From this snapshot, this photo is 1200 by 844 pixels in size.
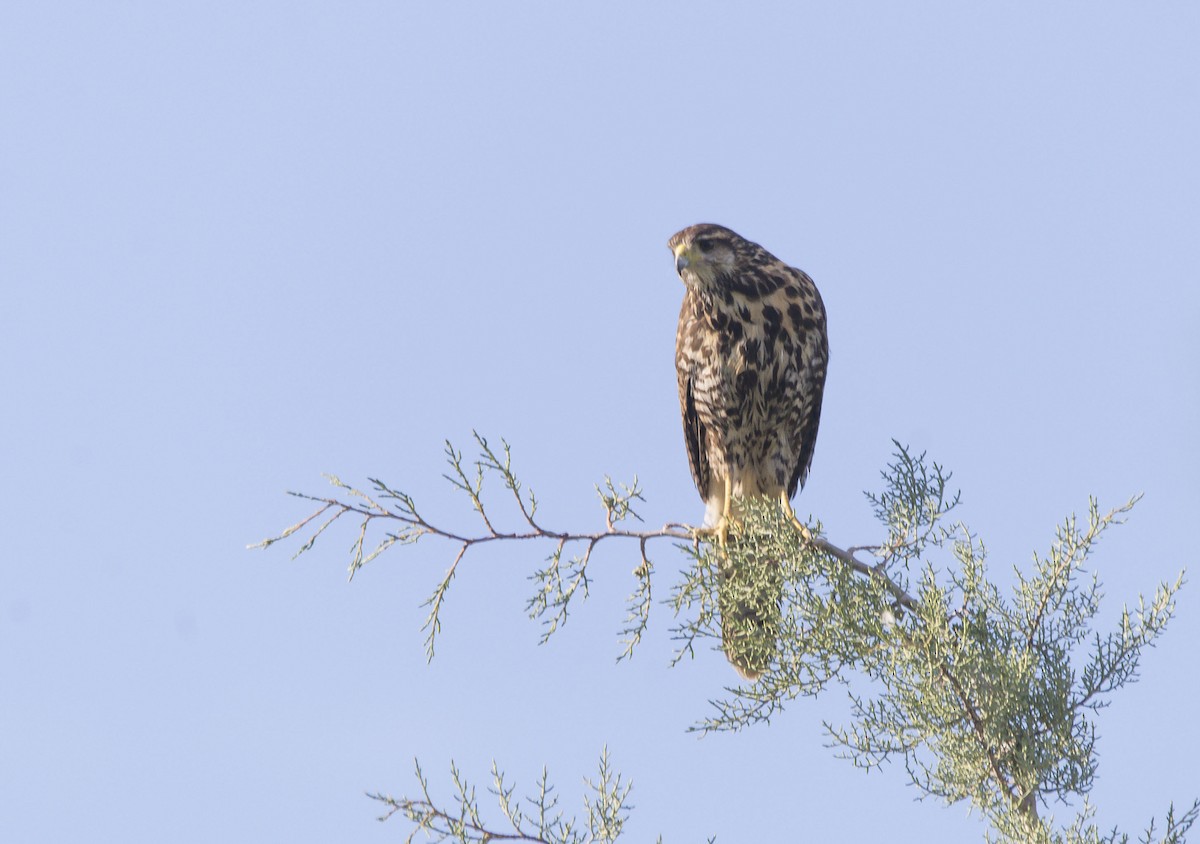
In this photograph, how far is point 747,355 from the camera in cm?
600

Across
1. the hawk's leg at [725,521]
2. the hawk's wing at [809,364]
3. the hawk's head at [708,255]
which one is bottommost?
the hawk's leg at [725,521]

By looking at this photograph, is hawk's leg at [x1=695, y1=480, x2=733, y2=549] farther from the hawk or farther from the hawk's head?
the hawk's head

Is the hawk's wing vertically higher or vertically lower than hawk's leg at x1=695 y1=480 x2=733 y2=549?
higher

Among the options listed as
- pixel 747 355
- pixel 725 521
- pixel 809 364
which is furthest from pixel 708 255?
pixel 725 521

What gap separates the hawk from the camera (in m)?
6.02

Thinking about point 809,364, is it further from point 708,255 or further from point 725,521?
point 725,521

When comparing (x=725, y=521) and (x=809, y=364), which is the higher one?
(x=809, y=364)

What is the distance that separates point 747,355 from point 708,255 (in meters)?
0.45

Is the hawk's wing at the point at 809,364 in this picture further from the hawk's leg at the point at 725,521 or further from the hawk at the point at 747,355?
the hawk's leg at the point at 725,521

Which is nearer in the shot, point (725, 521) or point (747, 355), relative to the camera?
point (747, 355)

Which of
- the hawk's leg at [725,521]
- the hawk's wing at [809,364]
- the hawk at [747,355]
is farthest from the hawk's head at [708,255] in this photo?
the hawk's leg at [725,521]

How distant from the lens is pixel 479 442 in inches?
154

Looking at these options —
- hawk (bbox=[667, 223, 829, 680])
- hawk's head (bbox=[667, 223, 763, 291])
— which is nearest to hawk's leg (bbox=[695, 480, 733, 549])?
hawk (bbox=[667, 223, 829, 680])

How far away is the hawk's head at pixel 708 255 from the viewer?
6.04 metres
